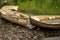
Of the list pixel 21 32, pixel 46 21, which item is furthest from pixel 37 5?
pixel 21 32

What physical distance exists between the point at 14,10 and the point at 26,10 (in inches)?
11.0

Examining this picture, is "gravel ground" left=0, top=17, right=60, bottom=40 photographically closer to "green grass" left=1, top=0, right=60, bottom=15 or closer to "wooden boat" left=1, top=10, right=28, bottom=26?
"wooden boat" left=1, top=10, right=28, bottom=26

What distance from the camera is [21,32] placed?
169 inches

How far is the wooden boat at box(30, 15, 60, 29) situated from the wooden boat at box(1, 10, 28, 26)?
0.18m

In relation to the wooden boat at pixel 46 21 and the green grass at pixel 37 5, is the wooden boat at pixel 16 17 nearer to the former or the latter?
the wooden boat at pixel 46 21

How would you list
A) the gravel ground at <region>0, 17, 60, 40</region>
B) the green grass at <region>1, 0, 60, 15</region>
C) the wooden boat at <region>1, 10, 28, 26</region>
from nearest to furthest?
the gravel ground at <region>0, 17, 60, 40</region>, the wooden boat at <region>1, 10, 28, 26</region>, the green grass at <region>1, 0, 60, 15</region>

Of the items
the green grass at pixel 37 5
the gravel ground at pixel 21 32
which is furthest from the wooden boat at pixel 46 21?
the green grass at pixel 37 5

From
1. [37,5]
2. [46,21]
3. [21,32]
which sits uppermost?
[37,5]

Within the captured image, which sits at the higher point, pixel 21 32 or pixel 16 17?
pixel 16 17

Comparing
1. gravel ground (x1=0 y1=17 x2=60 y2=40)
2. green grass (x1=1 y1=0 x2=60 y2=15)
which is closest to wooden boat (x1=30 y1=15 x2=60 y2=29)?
gravel ground (x1=0 y1=17 x2=60 y2=40)

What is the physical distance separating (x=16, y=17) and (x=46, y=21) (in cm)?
65

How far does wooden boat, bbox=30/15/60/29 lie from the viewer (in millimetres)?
4301

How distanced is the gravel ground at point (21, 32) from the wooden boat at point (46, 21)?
160 millimetres

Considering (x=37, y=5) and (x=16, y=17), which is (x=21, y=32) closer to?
(x=16, y=17)
